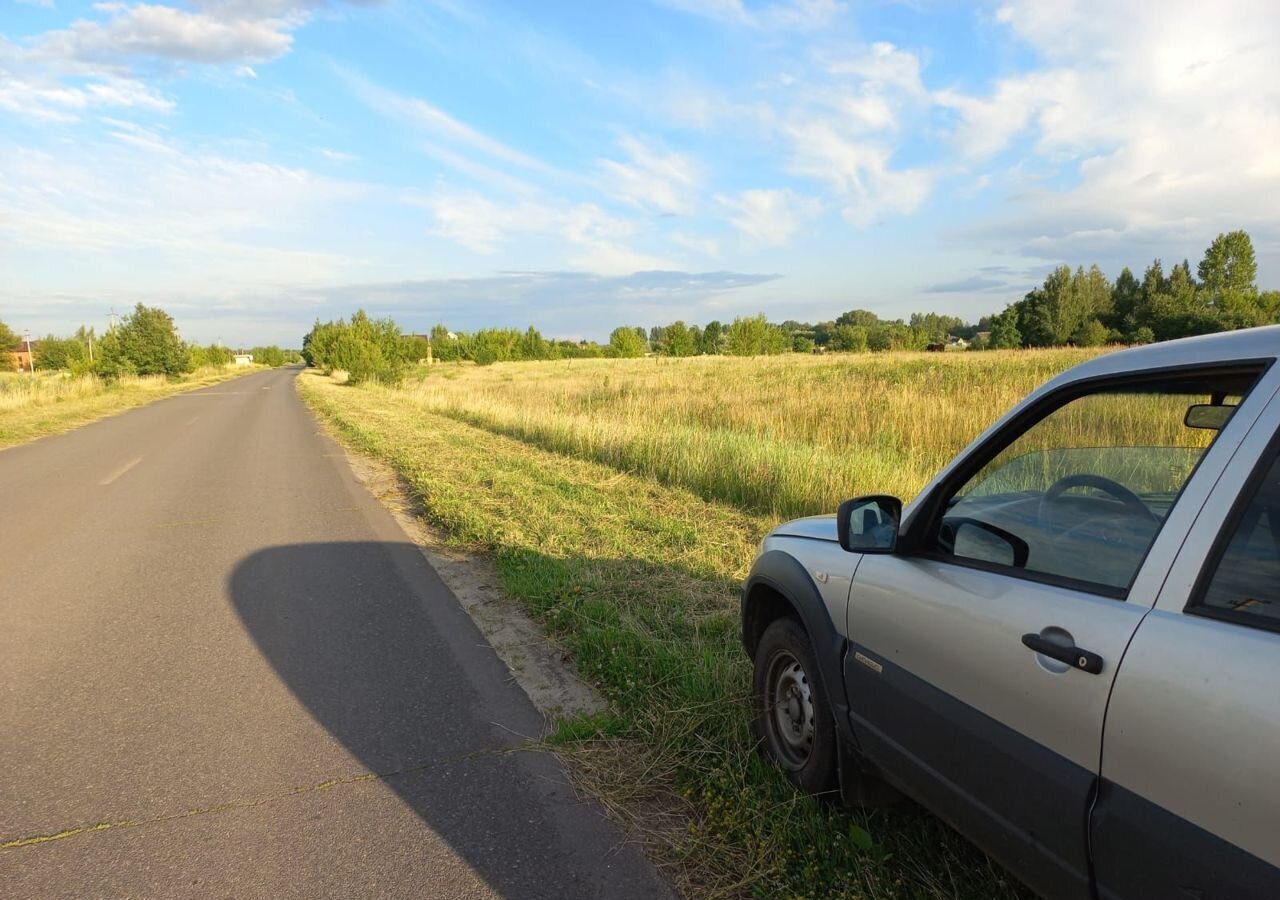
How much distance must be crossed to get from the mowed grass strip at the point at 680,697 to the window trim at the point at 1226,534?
1.36 m

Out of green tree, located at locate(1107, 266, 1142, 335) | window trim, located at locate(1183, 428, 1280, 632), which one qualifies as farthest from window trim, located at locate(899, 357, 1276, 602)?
green tree, located at locate(1107, 266, 1142, 335)

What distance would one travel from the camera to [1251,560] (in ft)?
4.65

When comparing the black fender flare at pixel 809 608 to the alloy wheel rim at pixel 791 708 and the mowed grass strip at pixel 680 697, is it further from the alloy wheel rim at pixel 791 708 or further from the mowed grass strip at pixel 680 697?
the mowed grass strip at pixel 680 697

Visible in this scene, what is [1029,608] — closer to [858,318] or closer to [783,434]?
[783,434]

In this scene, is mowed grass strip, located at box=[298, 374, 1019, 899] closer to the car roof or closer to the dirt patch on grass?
the dirt patch on grass

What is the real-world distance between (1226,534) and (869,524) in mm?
1177

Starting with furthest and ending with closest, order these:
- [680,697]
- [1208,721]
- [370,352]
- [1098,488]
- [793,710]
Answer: [370,352], [680,697], [793,710], [1098,488], [1208,721]

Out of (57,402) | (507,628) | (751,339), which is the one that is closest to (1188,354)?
(507,628)

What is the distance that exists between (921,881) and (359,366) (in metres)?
39.1

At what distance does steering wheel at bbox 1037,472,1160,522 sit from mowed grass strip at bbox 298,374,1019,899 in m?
1.22

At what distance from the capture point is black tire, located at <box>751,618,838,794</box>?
274cm

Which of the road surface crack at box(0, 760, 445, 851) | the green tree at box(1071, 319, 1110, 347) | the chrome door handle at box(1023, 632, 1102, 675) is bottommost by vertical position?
the road surface crack at box(0, 760, 445, 851)

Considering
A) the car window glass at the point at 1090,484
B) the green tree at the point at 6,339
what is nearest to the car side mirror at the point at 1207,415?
the car window glass at the point at 1090,484

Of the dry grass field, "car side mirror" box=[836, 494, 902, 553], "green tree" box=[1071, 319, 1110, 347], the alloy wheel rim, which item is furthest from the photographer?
"green tree" box=[1071, 319, 1110, 347]
